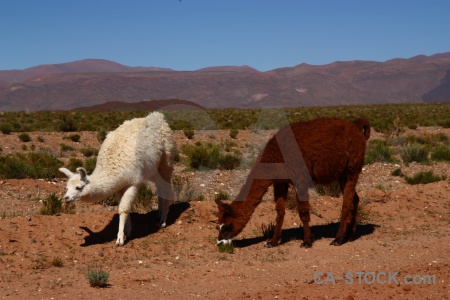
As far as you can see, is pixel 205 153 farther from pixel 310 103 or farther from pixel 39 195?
pixel 310 103

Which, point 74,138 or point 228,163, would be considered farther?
point 74,138

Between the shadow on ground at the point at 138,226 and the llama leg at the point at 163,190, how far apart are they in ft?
0.64

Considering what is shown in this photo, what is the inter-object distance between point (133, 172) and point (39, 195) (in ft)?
16.3

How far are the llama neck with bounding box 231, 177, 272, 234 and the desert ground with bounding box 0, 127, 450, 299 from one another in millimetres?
516

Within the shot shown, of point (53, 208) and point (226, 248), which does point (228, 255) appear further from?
point (53, 208)

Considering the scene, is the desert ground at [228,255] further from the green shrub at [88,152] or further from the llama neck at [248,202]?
the green shrub at [88,152]

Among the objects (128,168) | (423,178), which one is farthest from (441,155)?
(128,168)

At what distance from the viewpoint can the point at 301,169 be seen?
365 inches

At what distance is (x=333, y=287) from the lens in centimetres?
724

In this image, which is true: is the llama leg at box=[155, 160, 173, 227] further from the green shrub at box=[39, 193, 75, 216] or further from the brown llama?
the brown llama

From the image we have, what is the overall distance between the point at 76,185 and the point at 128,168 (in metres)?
0.96

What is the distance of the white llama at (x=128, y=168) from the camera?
9500mm

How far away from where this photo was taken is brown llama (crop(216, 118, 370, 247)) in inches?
364

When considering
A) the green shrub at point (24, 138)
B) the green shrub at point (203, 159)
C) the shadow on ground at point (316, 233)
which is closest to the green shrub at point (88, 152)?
the green shrub at point (24, 138)
